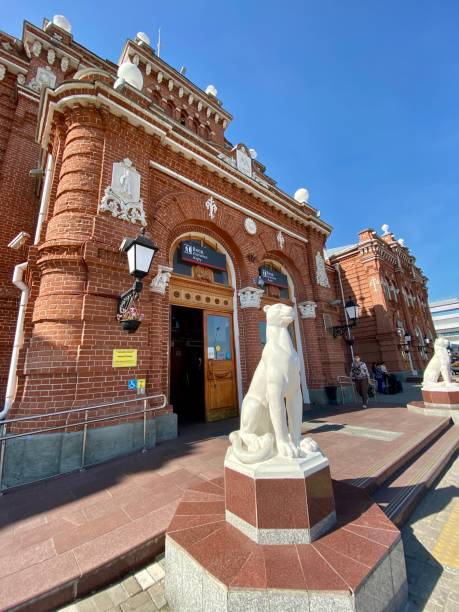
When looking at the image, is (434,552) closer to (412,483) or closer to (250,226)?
(412,483)

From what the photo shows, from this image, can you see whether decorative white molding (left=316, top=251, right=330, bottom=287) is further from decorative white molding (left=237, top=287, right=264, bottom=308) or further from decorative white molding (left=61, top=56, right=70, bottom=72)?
decorative white molding (left=61, top=56, right=70, bottom=72)

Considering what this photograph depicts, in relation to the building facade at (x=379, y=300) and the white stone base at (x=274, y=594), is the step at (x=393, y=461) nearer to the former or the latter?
the white stone base at (x=274, y=594)

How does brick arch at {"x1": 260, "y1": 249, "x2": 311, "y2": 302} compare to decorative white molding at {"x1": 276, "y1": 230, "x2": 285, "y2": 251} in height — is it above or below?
below

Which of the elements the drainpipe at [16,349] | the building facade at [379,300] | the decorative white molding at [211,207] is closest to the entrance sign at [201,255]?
the decorative white molding at [211,207]

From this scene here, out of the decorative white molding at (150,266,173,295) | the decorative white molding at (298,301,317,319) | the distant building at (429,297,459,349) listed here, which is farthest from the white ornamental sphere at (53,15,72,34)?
the distant building at (429,297,459,349)

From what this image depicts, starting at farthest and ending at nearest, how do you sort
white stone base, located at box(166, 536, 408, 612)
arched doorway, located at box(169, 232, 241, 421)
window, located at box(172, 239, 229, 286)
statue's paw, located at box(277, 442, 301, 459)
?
window, located at box(172, 239, 229, 286) → arched doorway, located at box(169, 232, 241, 421) → statue's paw, located at box(277, 442, 301, 459) → white stone base, located at box(166, 536, 408, 612)

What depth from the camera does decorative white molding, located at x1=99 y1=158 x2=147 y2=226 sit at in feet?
17.4

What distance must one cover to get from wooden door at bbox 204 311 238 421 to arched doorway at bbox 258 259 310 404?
6.99 ft

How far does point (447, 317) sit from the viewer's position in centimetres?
6894

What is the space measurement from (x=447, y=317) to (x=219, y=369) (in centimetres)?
8476

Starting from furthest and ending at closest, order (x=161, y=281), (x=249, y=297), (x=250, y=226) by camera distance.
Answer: (x=250, y=226)
(x=249, y=297)
(x=161, y=281)

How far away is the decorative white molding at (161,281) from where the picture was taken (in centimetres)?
557

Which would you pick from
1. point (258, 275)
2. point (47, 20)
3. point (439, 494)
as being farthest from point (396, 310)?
point (47, 20)

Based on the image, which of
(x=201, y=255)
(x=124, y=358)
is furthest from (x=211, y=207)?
(x=124, y=358)
